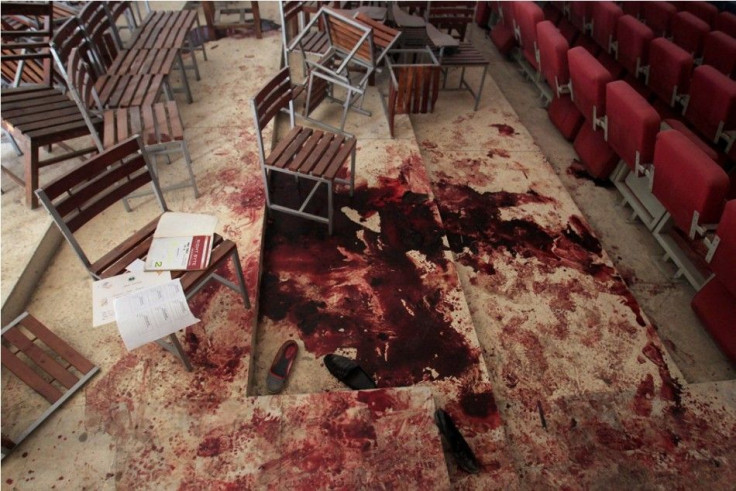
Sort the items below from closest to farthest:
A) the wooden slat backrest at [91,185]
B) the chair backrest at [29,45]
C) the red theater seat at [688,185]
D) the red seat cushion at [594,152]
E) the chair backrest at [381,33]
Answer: the wooden slat backrest at [91,185], the red theater seat at [688,185], the chair backrest at [29,45], the chair backrest at [381,33], the red seat cushion at [594,152]

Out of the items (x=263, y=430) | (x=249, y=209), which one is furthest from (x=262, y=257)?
(x=263, y=430)

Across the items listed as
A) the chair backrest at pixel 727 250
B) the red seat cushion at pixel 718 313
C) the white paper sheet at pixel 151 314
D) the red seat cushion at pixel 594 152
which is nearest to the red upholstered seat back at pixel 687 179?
the chair backrest at pixel 727 250

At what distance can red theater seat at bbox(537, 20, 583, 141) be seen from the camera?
3.27m

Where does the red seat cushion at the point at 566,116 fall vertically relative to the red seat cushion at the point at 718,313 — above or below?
above

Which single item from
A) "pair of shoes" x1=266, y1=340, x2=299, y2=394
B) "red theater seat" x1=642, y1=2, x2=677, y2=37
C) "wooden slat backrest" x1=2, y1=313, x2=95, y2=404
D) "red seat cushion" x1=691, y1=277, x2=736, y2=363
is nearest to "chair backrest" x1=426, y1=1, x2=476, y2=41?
"red theater seat" x1=642, y1=2, x2=677, y2=37

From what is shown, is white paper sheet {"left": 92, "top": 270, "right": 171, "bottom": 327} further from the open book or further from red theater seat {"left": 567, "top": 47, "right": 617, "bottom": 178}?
red theater seat {"left": 567, "top": 47, "right": 617, "bottom": 178}

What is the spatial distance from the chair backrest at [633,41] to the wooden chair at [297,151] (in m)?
2.57

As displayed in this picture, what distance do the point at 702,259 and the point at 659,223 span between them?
334mm

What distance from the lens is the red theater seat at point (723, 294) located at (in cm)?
192

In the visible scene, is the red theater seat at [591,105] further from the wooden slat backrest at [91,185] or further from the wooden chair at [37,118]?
the wooden chair at [37,118]

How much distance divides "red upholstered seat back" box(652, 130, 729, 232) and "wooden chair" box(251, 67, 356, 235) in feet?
5.67

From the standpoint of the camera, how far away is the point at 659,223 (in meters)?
2.74

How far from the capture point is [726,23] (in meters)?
3.79

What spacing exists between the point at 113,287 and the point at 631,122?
284 cm
